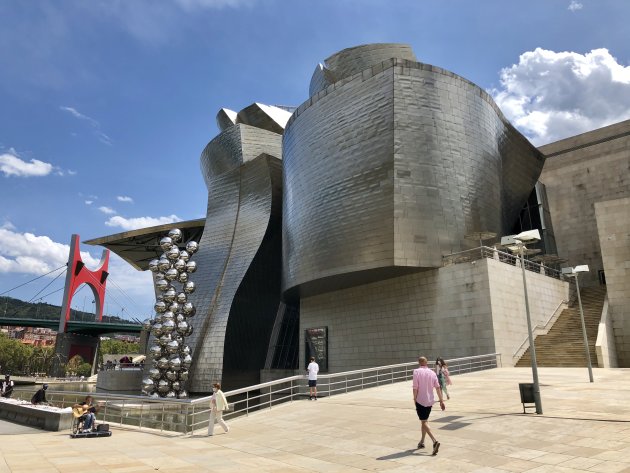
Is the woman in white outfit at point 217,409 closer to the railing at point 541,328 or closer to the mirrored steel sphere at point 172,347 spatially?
the railing at point 541,328

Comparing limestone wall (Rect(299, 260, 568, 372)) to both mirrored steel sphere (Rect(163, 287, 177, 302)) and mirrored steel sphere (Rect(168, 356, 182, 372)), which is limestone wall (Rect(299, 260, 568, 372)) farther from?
mirrored steel sphere (Rect(163, 287, 177, 302))

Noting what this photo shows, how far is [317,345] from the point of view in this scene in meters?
30.4

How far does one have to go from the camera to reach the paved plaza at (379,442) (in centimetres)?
641

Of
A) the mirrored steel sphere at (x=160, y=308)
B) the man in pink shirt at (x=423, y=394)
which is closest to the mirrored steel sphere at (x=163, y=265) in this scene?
the mirrored steel sphere at (x=160, y=308)

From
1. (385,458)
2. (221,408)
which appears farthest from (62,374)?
(385,458)

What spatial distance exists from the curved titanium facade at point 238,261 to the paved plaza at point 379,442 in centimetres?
1887

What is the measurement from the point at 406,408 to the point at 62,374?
226 feet

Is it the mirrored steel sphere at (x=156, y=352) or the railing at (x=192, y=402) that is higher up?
the mirrored steel sphere at (x=156, y=352)

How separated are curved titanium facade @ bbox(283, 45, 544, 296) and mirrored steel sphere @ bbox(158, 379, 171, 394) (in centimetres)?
941

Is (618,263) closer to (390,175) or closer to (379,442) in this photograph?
(390,175)

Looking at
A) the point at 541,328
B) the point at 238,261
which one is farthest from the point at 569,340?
the point at 238,261

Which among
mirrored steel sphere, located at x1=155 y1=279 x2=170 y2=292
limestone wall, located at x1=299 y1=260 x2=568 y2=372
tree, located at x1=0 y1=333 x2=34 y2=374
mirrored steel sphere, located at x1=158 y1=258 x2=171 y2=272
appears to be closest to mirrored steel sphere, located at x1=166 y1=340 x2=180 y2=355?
mirrored steel sphere, located at x1=155 y1=279 x2=170 y2=292

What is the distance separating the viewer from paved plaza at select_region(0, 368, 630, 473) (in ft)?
21.0

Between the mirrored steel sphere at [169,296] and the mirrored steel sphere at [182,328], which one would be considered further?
the mirrored steel sphere at [169,296]
